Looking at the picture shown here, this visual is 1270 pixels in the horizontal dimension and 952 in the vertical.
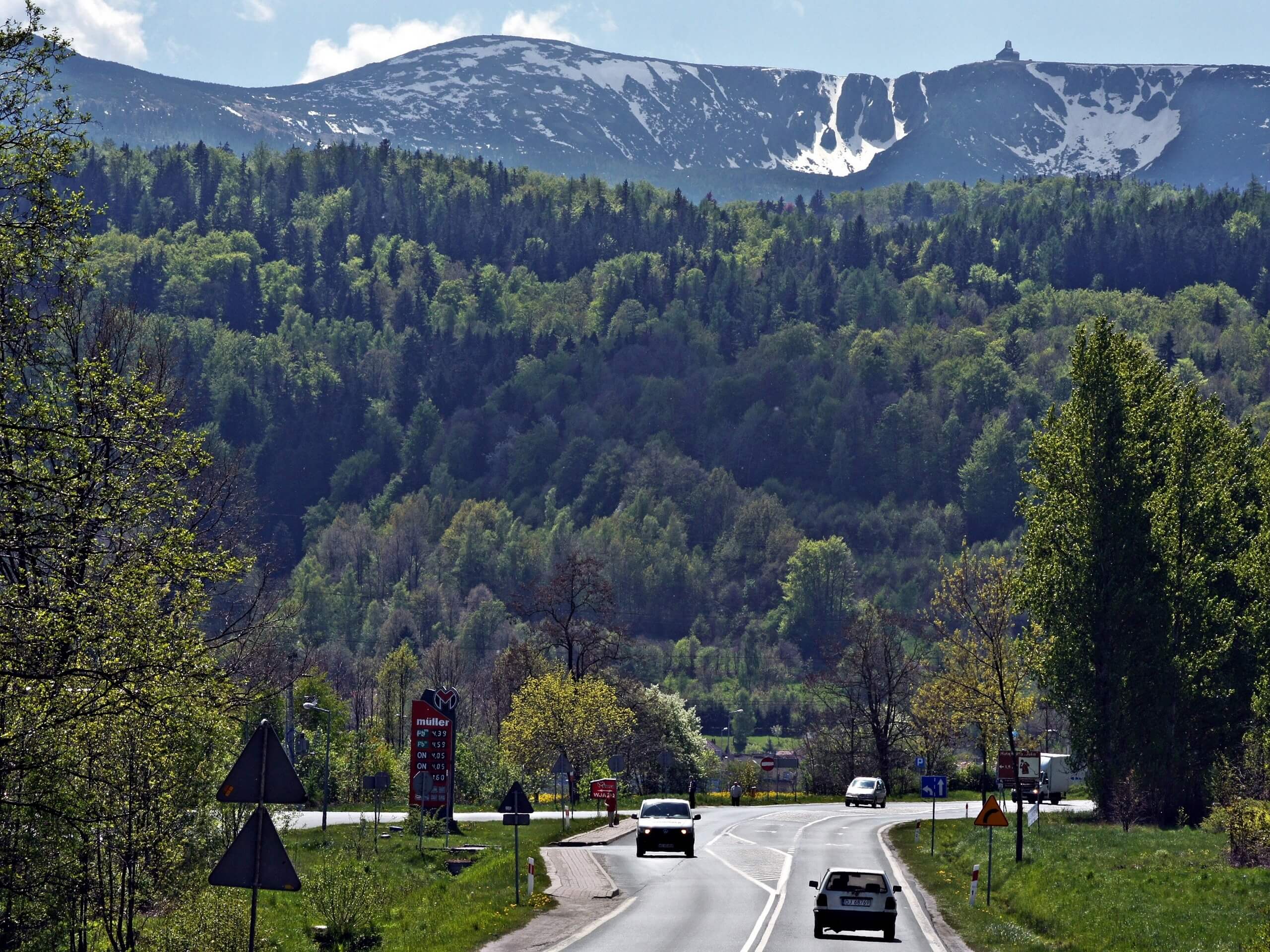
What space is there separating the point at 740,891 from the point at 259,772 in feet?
77.0

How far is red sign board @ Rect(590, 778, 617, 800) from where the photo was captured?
69.3 metres

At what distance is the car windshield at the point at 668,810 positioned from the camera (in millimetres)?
53000

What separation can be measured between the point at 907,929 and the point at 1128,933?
5327mm

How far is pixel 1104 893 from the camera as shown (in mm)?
36594

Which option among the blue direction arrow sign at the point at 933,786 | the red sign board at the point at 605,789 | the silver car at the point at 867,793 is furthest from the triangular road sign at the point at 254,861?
the silver car at the point at 867,793

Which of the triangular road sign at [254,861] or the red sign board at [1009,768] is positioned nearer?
the triangular road sign at [254,861]

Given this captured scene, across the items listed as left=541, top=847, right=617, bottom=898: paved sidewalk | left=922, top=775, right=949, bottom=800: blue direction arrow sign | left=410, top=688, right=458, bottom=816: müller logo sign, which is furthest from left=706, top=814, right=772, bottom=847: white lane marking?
left=410, top=688, right=458, bottom=816: müller logo sign

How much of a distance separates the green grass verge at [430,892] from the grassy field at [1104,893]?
10.5 metres

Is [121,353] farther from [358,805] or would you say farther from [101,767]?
[358,805]

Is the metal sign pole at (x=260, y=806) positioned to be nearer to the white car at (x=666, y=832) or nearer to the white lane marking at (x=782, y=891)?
the white lane marking at (x=782, y=891)

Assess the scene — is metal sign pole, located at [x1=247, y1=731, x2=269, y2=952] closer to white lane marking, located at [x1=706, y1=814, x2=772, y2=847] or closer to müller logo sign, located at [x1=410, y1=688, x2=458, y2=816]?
white lane marking, located at [x1=706, y1=814, x2=772, y2=847]

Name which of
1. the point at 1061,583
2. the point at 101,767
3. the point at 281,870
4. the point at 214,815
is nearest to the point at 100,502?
the point at 101,767

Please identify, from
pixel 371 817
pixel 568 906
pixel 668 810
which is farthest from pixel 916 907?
pixel 371 817

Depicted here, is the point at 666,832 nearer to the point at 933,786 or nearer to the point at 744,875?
the point at 744,875
